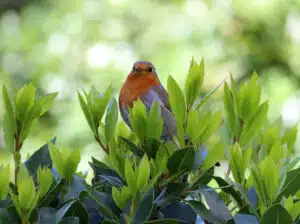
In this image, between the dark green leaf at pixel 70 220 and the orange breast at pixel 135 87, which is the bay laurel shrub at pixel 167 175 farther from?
the orange breast at pixel 135 87

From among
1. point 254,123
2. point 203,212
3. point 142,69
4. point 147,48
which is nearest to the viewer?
point 203,212

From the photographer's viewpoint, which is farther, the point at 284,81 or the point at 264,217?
the point at 284,81

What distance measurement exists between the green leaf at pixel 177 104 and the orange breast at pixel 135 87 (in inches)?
42.1

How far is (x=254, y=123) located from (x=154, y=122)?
0.66 feet

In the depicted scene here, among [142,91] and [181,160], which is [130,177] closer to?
[181,160]

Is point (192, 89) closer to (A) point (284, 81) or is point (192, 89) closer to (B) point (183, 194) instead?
(B) point (183, 194)

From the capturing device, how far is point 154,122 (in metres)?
1.05

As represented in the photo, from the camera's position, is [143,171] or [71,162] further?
[71,162]

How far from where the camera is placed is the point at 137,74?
101 inches

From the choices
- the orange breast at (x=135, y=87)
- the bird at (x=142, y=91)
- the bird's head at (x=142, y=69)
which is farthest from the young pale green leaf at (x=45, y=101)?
the bird's head at (x=142, y=69)

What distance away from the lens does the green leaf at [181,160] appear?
1004 millimetres

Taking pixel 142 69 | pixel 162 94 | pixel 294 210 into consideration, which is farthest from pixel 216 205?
pixel 142 69

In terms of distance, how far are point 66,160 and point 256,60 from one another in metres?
3.94

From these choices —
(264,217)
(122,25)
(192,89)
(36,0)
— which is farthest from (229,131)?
(36,0)
